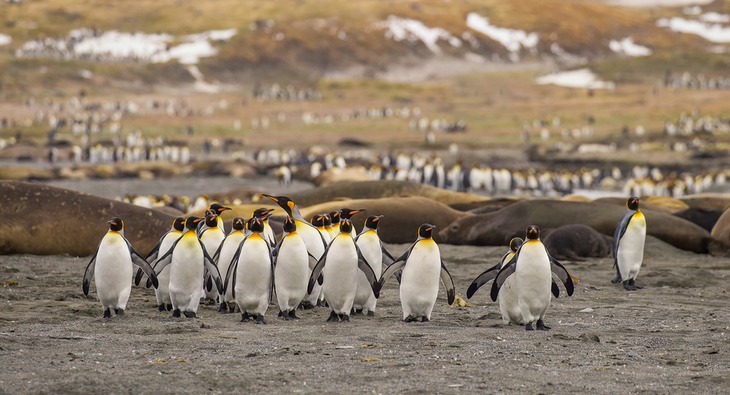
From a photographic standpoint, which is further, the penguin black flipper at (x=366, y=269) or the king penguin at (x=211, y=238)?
the king penguin at (x=211, y=238)

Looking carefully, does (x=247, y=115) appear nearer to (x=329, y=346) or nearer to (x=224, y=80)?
(x=224, y=80)

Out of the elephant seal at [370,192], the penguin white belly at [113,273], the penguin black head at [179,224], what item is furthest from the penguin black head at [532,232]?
the elephant seal at [370,192]

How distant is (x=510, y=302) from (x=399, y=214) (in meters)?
7.08

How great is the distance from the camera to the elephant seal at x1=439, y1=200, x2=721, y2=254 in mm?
14578

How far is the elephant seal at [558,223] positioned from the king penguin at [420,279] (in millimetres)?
5909

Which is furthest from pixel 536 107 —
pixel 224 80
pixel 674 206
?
pixel 674 206

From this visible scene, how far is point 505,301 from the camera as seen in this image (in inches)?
338

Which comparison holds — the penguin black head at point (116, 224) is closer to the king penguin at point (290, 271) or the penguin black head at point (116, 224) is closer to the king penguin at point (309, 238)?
the king penguin at point (290, 271)

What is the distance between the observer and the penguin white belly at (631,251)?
11227 millimetres

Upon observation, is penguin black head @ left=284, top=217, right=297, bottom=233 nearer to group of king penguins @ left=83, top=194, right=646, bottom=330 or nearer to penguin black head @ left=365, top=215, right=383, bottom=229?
group of king penguins @ left=83, top=194, right=646, bottom=330

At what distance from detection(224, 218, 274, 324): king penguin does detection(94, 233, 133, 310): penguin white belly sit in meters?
0.89

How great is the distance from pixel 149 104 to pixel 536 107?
32.1 metres

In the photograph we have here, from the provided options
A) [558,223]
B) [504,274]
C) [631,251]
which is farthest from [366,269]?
[558,223]

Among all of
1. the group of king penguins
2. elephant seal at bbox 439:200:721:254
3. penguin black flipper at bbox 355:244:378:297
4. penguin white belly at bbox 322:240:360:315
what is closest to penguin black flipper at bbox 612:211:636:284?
the group of king penguins
